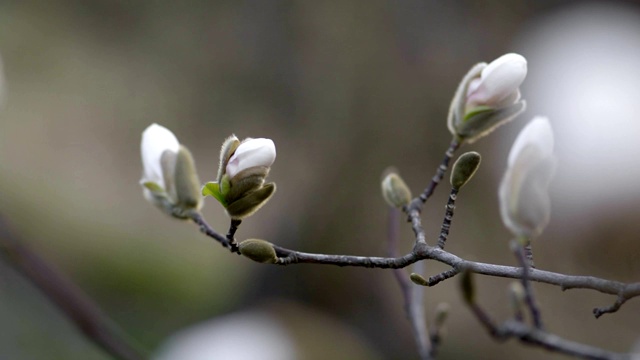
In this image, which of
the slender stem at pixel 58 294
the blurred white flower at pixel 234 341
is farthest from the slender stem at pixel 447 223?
the blurred white flower at pixel 234 341

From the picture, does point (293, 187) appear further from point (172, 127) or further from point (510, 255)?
point (510, 255)

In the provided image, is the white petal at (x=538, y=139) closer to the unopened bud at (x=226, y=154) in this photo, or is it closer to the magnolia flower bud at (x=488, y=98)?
the magnolia flower bud at (x=488, y=98)

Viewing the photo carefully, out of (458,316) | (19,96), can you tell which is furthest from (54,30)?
(458,316)

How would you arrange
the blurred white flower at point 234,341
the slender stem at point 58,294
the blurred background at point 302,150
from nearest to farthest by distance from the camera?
the slender stem at point 58,294, the blurred white flower at point 234,341, the blurred background at point 302,150

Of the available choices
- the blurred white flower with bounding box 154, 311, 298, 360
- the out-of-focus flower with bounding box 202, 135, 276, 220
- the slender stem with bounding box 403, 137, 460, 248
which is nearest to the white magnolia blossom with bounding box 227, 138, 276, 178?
the out-of-focus flower with bounding box 202, 135, 276, 220

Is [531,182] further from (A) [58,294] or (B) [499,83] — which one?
(A) [58,294]

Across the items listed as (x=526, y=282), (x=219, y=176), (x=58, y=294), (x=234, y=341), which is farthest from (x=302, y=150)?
(x=526, y=282)
